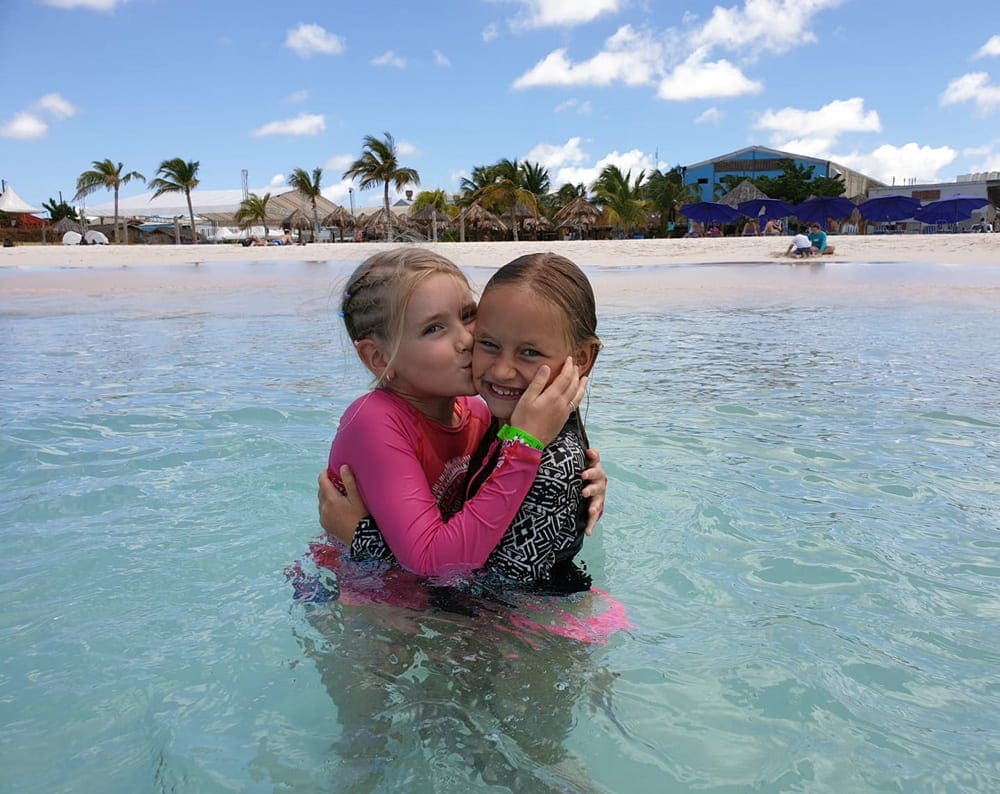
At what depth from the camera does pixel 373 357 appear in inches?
84.7

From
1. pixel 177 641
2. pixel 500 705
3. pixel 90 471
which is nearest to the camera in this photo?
pixel 500 705

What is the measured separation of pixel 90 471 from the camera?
13.6ft

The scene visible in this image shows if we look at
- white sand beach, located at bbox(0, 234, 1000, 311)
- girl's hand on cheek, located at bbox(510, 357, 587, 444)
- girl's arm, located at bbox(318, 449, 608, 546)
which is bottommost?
white sand beach, located at bbox(0, 234, 1000, 311)

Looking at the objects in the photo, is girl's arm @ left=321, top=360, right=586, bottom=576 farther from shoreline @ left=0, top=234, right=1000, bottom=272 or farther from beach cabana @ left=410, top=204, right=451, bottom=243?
beach cabana @ left=410, top=204, right=451, bottom=243

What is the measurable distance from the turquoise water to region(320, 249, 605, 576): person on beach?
0.35 metres

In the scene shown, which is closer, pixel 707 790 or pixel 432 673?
pixel 707 790

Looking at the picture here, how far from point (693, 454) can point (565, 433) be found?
99.1 inches

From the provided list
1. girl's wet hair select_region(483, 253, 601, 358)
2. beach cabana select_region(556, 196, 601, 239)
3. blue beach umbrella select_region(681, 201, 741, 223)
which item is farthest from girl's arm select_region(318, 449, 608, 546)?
beach cabana select_region(556, 196, 601, 239)

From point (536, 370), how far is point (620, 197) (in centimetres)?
5381

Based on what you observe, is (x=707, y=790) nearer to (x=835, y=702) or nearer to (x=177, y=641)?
(x=835, y=702)

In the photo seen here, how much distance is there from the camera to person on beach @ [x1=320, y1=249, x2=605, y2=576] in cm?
186

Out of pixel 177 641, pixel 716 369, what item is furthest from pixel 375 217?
pixel 177 641

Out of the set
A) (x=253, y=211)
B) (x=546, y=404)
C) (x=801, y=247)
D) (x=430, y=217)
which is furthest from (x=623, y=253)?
(x=253, y=211)

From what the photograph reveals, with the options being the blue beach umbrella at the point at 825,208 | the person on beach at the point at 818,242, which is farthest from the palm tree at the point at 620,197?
the person on beach at the point at 818,242
